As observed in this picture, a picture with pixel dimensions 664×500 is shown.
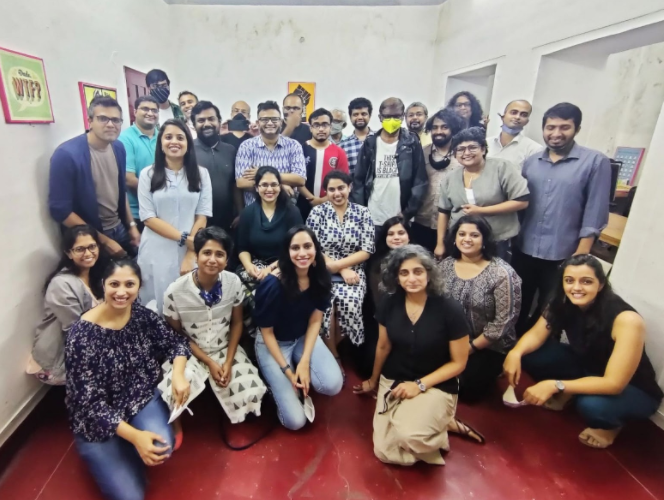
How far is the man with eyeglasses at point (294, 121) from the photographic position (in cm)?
310

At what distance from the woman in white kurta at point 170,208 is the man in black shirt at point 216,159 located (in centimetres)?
30

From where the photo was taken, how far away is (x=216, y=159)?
256cm

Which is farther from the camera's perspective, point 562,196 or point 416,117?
point 416,117

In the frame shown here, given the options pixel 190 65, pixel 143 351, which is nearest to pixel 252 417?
pixel 143 351

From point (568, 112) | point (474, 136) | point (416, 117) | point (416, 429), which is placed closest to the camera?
point (416, 429)

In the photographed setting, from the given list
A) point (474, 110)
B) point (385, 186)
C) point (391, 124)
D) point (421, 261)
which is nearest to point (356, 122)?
point (391, 124)

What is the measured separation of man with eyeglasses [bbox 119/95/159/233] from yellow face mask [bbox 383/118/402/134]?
5.07ft

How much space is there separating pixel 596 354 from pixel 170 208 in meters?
2.33

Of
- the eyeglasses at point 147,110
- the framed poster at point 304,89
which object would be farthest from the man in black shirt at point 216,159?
the framed poster at point 304,89

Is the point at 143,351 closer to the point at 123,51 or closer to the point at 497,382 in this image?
the point at 497,382

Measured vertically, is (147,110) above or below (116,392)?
above

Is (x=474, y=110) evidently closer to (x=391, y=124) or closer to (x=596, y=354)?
(x=391, y=124)

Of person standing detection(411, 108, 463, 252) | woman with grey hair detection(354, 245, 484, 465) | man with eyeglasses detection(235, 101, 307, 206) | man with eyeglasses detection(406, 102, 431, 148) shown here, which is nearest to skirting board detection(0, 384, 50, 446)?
man with eyeglasses detection(235, 101, 307, 206)

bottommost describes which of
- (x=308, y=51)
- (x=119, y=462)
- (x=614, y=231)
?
(x=119, y=462)
